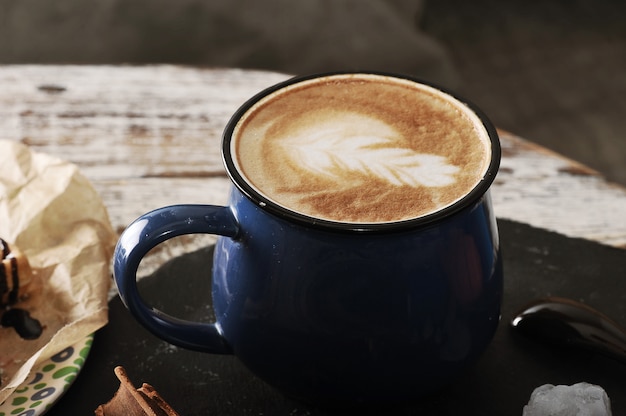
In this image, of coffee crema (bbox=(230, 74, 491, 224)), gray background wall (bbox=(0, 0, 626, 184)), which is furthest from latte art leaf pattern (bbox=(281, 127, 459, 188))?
gray background wall (bbox=(0, 0, 626, 184))

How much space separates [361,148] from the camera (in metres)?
0.61

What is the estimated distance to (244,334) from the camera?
592 millimetres

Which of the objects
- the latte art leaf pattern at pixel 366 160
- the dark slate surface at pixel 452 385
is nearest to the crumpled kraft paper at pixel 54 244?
the dark slate surface at pixel 452 385

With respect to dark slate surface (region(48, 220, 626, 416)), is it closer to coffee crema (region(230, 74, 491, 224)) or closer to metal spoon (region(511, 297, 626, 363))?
metal spoon (region(511, 297, 626, 363))

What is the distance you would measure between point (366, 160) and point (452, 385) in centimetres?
19

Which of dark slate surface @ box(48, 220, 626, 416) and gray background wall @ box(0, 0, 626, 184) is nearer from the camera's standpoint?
dark slate surface @ box(48, 220, 626, 416)

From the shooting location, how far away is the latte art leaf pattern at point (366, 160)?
1.88 ft

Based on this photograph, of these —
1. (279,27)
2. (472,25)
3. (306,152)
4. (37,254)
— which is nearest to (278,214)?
(306,152)

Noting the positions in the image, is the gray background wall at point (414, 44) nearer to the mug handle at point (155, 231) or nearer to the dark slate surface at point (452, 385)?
the dark slate surface at point (452, 385)

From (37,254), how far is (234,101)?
346 millimetres

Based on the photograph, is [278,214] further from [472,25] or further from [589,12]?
[589,12]

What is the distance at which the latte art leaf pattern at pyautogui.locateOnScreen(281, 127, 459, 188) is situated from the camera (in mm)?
572

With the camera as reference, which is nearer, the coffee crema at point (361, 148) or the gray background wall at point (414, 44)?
the coffee crema at point (361, 148)

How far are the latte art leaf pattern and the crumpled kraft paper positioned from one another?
24 centimetres
